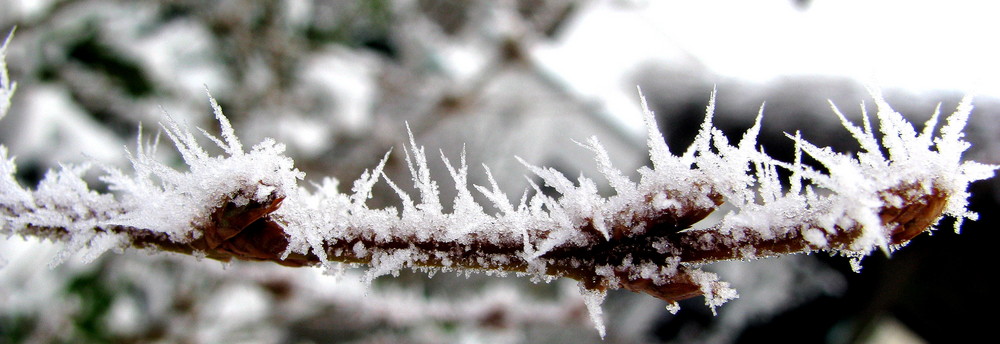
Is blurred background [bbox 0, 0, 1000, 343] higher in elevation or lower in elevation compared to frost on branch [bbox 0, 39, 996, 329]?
higher

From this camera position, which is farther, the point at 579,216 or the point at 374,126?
the point at 374,126

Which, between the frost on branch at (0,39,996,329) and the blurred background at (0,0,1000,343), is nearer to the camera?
the frost on branch at (0,39,996,329)

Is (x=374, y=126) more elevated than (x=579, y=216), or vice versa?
(x=374, y=126)

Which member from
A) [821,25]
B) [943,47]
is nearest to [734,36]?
[821,25]

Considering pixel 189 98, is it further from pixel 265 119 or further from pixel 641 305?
pixel 641 305
